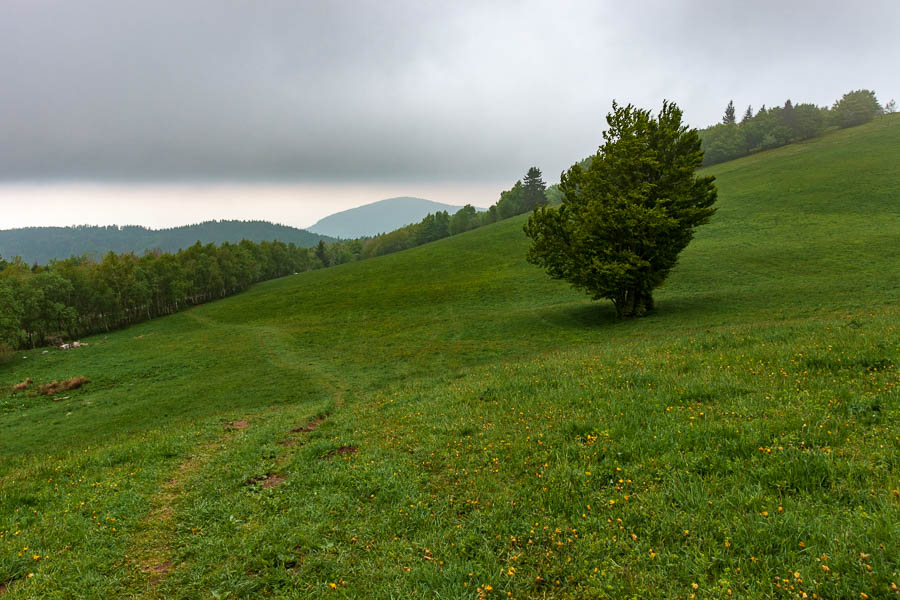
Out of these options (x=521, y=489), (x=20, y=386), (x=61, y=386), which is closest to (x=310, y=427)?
(x=521, y=489)

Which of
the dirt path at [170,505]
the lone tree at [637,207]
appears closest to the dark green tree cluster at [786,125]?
the lone tree at [637,207]

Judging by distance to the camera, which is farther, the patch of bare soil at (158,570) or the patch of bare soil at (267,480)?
the patch of bare soil at (267,480)

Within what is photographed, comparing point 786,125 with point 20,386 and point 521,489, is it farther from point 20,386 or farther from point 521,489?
point 20,386

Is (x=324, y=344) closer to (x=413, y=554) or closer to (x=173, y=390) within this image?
(x=173, y=390)

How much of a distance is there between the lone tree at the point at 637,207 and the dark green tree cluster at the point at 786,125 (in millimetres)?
126099

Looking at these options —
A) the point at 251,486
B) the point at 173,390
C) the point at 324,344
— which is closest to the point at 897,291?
the point at 251,486

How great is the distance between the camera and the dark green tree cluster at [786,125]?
123562 mm

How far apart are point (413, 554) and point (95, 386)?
136 feet

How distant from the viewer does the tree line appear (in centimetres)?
6562

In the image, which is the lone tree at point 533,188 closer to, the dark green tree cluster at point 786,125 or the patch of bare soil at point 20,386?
the dark green tree cluster at point 786,125

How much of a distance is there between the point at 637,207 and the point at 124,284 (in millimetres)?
96659

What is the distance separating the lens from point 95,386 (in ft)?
111

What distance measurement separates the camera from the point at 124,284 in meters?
80.9

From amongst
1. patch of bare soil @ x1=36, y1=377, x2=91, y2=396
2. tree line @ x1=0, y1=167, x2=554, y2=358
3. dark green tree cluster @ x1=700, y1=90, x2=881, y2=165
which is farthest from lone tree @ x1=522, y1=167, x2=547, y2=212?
patch of bare soil @ x1=36, y1=377, x2=91, y2=396
